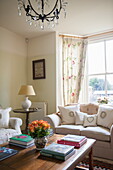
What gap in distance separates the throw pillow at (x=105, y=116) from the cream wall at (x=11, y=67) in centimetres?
228

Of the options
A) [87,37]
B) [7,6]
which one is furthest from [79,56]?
[7,6]

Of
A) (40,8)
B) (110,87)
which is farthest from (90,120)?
(40,8)

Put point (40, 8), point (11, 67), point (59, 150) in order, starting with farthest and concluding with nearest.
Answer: point (11, 67) < point (40, 8) < point (59, 150)

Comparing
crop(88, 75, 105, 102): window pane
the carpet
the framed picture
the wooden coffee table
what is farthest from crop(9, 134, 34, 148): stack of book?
crop(88, 75, 105, 102): window pane

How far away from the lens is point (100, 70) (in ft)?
13.6

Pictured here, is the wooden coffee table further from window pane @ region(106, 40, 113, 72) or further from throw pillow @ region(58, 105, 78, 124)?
window pane @ region(106, 40, 113, 72)

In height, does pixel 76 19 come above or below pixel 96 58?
above

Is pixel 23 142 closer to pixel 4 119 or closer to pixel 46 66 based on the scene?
pixel 4 119

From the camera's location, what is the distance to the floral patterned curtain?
4141mm

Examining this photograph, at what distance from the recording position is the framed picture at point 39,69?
429cm

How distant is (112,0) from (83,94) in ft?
7.76

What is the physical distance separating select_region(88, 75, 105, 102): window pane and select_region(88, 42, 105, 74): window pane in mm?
194

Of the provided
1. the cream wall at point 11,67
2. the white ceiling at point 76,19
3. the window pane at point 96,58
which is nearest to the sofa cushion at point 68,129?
the cream wall at point 11,67

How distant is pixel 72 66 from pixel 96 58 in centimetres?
71
